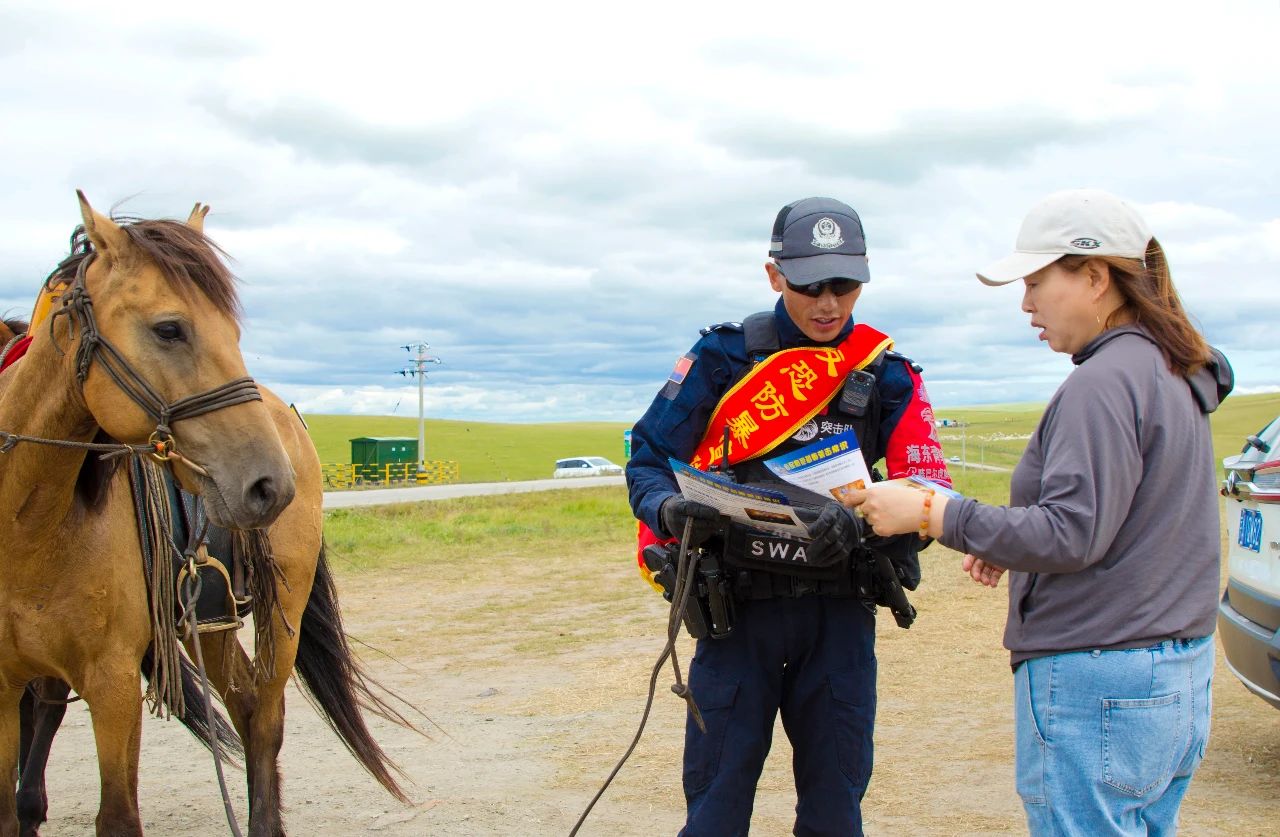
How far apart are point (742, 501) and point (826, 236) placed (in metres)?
0.80

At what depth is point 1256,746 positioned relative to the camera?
5.46 m

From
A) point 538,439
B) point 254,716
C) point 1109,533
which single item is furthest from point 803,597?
point 538,439

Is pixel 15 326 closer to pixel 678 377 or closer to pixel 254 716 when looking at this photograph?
pixel 254 716

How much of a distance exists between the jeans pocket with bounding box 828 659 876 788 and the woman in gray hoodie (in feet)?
2.44

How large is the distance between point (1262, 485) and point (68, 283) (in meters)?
4.56

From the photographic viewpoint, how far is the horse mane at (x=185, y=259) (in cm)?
322

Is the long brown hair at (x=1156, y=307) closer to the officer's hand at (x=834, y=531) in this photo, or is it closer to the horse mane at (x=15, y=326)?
the officer's hand at (x=834, y=531)

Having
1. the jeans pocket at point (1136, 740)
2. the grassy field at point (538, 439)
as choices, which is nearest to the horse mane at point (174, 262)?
the jeans pocket at point (1136, 740)

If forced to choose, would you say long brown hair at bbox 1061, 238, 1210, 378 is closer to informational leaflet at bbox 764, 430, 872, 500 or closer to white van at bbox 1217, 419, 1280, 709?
informational leaflet at bbox 764, 430, 872, 500

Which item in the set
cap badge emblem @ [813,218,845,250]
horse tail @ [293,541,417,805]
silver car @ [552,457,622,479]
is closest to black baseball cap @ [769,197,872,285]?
Answer: cap badge emblem @ [813,218,845,250]

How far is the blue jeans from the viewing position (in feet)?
7.18

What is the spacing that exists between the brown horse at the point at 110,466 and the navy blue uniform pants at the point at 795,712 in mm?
1320

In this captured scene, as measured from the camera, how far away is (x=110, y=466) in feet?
11.8

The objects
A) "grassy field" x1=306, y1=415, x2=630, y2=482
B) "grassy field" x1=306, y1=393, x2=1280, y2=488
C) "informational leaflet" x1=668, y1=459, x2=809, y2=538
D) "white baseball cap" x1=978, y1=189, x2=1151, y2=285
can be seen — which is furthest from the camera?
"grassy field" x1=306, y1=415, x2=630, y2=482
